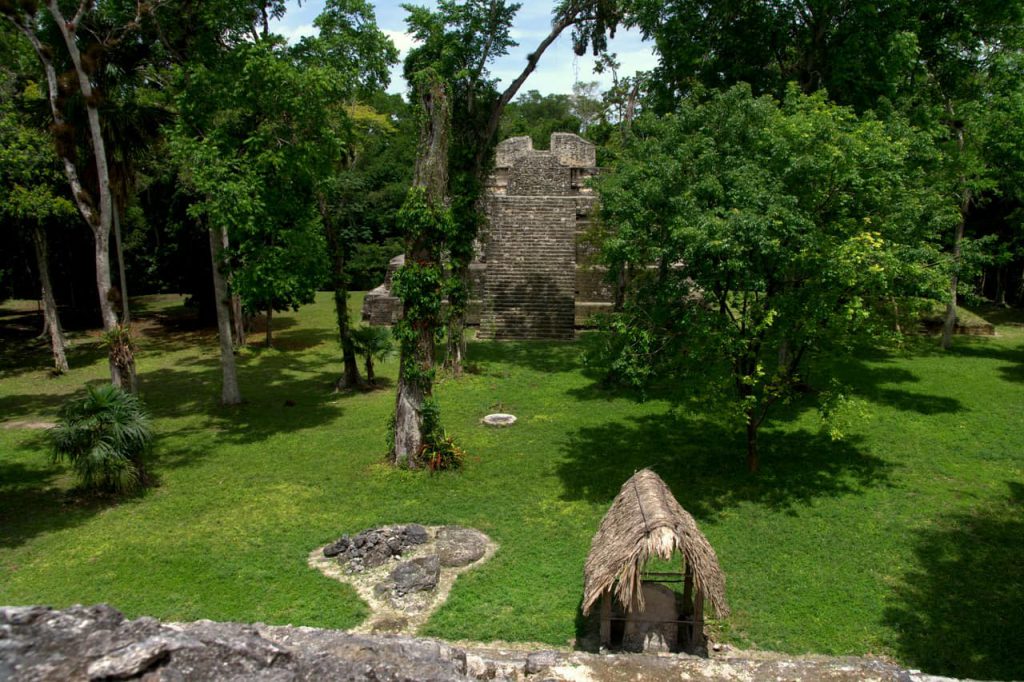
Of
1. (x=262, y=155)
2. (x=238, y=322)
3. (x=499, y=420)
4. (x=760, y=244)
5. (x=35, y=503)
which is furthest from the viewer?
(x=238, y=322)

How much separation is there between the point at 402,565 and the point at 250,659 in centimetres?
393

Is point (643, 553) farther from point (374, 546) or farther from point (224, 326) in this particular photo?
point (224, 326)

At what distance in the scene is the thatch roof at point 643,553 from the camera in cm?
641

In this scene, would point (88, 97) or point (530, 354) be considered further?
point (530, 354)

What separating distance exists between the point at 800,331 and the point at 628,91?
1194 inches

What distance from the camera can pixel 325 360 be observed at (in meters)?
20.0

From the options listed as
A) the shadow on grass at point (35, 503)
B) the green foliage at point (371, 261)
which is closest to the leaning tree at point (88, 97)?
the shadow on grass at point (35, 503)

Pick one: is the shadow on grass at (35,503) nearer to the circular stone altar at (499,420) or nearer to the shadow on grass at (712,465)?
the circular stone altar at (499,420)

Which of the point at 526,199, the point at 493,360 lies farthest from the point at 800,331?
the point at 526,199

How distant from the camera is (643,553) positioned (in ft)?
21.1

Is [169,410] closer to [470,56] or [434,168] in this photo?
[434,168]

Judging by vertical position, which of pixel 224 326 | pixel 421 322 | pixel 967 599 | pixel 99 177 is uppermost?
pixel 99 177

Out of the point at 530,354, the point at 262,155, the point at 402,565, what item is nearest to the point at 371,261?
the point at 530,354

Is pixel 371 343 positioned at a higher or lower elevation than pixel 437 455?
higher
